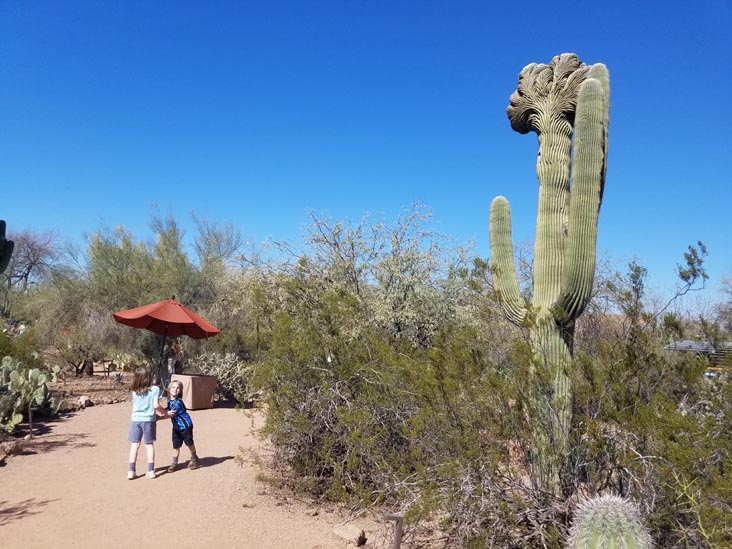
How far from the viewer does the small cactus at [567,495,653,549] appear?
266cm

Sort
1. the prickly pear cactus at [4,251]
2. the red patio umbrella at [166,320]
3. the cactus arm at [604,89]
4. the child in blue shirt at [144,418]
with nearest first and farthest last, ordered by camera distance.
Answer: the cactus arm at [604,89], the child in blue shirt at [144,418], the prickly pear cactus at [4,251], the red patio umbrella at [166,320]

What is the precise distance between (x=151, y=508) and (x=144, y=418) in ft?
4.16

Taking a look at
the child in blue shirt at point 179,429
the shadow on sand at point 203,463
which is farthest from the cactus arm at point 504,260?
the shadow on sand at point 203,463

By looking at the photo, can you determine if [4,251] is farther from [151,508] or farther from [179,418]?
[151,508]

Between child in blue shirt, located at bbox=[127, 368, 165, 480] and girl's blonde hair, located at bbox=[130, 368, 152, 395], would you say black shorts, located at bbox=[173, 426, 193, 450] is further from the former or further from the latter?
girl's blonde hair, located at bbox=[130, 368, 152, 395]

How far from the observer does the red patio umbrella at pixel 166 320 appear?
31.8ft

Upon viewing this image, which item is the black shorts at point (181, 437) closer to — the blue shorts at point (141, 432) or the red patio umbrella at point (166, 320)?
the blue shorts at point (141, 432)

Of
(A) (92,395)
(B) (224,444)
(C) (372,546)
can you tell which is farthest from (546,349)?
(A) (92,395)

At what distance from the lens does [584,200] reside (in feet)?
14.7

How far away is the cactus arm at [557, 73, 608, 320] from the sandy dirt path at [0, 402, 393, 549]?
2401 mm

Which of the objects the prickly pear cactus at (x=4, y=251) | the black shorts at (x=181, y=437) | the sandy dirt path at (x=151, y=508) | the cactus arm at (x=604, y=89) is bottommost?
the sandy dirt path at (x=151, y=508)

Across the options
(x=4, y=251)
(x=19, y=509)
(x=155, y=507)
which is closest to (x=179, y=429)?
(x=155, y=507)

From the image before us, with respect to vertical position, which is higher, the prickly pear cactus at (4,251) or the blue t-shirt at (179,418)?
the prickly pear cactus at (4,251)

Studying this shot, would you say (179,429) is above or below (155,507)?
above
